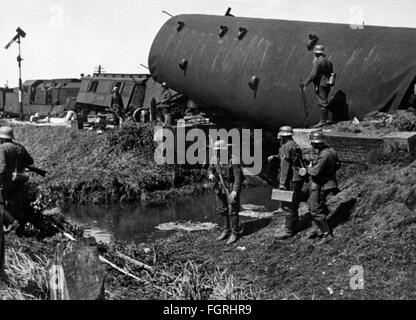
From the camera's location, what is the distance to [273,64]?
14828mm

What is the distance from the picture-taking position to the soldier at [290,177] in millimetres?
8914

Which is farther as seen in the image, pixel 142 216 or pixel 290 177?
pixel 142 216

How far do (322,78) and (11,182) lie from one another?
6.31 m

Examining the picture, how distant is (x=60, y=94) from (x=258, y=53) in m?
20.4

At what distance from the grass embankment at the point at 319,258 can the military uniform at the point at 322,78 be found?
2.56 m

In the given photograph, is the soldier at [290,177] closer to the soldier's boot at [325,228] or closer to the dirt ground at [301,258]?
the dirt ground at [301,258]

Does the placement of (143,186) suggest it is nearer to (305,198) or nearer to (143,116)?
(143,116)

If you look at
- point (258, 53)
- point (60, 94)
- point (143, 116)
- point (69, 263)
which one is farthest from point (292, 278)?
point (60, 94)

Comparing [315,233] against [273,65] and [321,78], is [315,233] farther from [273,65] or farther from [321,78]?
[273,65]

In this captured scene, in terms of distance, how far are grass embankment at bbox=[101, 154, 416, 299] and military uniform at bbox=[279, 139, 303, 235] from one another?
237 millimetres

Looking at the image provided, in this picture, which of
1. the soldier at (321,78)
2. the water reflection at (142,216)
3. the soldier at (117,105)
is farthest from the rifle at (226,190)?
the soldier at (117,105)

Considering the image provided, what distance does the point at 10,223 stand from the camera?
351 inches

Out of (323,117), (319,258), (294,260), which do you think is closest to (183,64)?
(323,117)

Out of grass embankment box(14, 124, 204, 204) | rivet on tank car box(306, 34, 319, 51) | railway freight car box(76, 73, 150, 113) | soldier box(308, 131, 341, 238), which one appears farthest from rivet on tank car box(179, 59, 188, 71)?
soldier box(308, 131, 341, 238)
